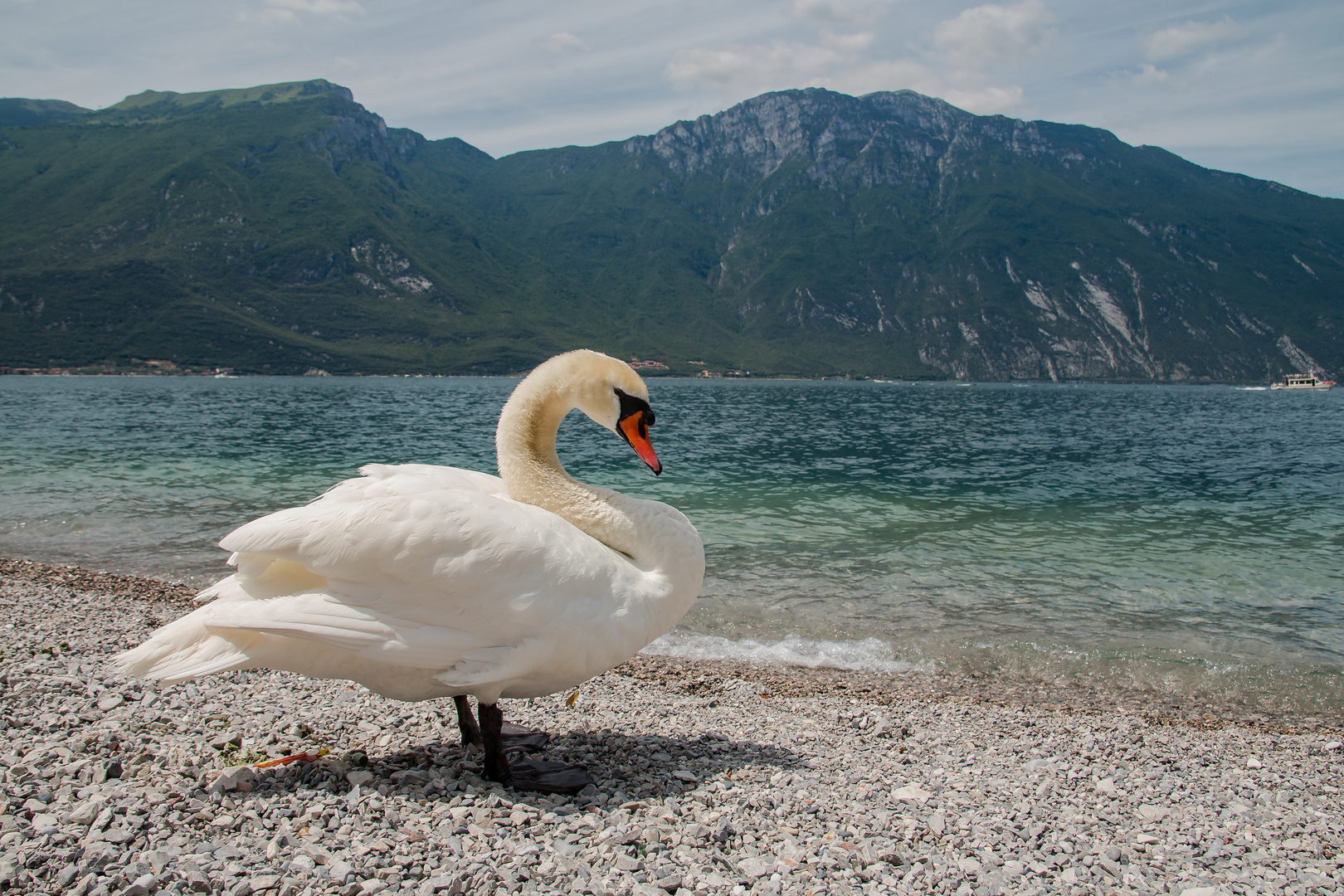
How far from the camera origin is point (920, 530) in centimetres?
1847

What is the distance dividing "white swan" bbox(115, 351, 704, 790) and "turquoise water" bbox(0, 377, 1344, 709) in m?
6.12

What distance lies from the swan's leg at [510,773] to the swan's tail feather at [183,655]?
1395 millimetres

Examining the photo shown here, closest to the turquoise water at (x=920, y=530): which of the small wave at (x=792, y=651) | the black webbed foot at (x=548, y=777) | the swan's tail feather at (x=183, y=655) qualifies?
the small wave at (x=792, y=651)

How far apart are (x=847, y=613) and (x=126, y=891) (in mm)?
10111

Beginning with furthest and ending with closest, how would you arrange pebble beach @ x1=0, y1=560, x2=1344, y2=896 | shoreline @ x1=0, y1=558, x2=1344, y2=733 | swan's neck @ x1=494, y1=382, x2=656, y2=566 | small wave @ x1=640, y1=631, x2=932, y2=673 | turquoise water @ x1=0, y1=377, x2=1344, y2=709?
1. turquoise water @ x1=0, y1=377, x2=1344, y2=709
2. small wave @ x1=640, y1=631, x2=932, y2=673
3. shoreline @ x1=0, y1=558, x2=1344, y2=733
4. swan's neck @ x1=494, y1=382, x2=656, y2=566
5. pebble beach @ x1=0, y1=560, x2=1344, y2=896

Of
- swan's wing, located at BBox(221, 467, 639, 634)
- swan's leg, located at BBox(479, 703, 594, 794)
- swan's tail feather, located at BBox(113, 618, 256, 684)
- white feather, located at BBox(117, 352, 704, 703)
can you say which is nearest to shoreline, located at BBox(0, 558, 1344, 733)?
swan's leg, located at BBox(479, 703, 594, 794)

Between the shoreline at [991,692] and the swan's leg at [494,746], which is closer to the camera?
the swan's leg at [494,746]

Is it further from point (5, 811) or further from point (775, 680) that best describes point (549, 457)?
point (775, 680)

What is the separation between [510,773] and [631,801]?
779 millimetres

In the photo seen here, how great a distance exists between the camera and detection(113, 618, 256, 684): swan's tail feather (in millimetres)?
4012

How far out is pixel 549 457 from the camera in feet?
17.5

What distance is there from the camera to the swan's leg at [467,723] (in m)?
4.94

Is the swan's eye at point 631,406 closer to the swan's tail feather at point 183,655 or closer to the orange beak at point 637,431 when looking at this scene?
the orange beak at point 637,431

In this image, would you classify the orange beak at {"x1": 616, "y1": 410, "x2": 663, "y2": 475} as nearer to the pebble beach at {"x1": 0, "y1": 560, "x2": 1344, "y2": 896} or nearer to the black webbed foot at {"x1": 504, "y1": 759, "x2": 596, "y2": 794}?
the black webbed foot at {"x1": 504, "y1": 759, "x2": 596, "y2": 794}
